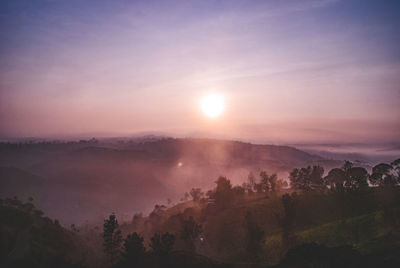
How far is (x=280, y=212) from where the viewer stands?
438ft

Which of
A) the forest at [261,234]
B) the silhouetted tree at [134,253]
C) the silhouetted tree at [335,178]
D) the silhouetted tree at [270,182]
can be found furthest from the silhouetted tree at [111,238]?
the silhouetted tree at [335,178]

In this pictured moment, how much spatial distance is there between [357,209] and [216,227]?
63.7 meters

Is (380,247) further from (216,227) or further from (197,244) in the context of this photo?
(216,227)

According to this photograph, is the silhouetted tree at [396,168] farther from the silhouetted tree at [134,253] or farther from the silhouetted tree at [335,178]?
the silhouetted tree at [134,253]

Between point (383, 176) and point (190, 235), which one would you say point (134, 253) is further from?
point (383, 176)

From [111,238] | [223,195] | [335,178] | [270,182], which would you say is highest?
[335,178]

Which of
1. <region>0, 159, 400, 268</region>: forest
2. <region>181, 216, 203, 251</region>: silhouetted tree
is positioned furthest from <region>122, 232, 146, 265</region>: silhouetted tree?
<region>181, 216, 203, 251</region>: silhouetted tree

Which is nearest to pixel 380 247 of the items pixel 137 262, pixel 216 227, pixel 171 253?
pixel 171 253

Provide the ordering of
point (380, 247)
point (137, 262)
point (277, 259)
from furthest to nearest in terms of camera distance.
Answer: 1. point (277, 259)
2. point (137, 262)
3. point (380, 247)

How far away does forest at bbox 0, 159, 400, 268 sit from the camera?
6544 cm

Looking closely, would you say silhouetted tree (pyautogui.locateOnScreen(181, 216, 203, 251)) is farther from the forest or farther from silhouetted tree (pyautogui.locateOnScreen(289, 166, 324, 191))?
silhouetted tree (pyautogui.locateOnScreen(289, 166, 324, 191))

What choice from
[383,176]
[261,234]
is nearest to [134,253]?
[261,234]

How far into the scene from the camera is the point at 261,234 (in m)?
88.4

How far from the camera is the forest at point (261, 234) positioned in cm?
6544
